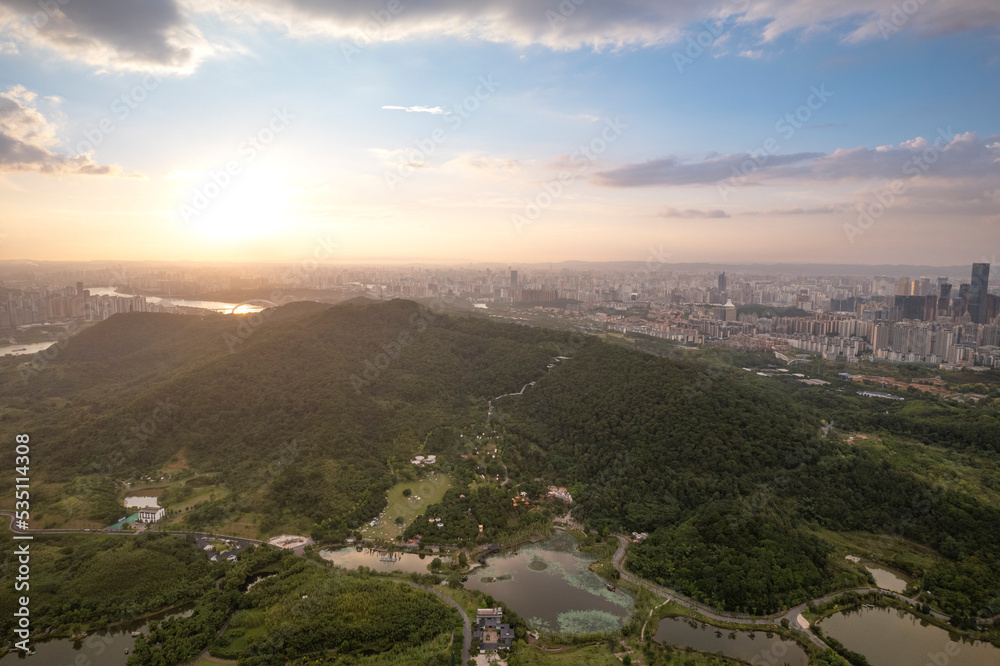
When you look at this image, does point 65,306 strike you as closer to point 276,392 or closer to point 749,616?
point 276,392


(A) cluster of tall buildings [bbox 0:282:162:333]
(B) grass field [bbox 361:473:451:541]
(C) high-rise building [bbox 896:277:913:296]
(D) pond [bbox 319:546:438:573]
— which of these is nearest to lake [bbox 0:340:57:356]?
(A) cluster of tall buildings [bbox 0:282:162:333]

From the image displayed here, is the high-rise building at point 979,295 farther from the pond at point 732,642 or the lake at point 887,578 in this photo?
the pond at point 732,642

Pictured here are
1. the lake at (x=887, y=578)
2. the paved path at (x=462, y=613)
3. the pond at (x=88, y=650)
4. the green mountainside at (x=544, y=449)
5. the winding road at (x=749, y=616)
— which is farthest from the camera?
the green mountainside at (x=544, y=449)

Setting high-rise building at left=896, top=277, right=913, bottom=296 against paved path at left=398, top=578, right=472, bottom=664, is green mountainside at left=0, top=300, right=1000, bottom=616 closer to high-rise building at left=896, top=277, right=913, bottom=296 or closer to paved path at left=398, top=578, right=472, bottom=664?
paved path at left=398, top=578, right=472, bottom=664

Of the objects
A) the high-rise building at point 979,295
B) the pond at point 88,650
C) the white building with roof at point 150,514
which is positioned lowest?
the pond at point 88,650

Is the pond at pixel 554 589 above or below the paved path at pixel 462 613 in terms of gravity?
below

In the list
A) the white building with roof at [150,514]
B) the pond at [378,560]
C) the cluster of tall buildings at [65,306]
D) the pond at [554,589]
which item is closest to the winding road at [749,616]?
the pond at [554,589]

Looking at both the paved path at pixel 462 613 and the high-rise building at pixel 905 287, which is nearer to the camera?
the paved path at pixel 462 613
